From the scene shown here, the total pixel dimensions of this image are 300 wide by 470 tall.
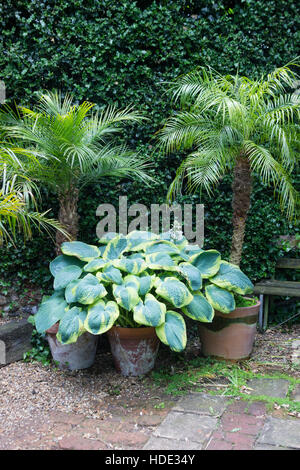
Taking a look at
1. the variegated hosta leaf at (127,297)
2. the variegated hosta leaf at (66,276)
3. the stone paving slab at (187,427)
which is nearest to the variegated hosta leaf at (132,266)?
the variegated hosta leaf at (127,297)

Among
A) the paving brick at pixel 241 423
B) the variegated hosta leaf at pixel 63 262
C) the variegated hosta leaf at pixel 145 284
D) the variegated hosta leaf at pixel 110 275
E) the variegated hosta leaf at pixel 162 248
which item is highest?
the variegated hosta leaf at pixel 162 248

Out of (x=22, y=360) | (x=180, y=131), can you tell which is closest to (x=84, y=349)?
(x=22, y=360)

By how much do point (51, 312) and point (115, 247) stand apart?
754mm

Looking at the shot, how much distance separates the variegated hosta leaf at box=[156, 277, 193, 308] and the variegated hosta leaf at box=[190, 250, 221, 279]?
1.36ft

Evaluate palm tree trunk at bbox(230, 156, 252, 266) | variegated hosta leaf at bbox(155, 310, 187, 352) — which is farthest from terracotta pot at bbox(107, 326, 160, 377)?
palm tree trunk at bbox(230, 156, 252, 266)

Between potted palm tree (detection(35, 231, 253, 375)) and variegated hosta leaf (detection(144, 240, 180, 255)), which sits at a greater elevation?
variegated hosta leaf (detection(144, 240, 180, 255))

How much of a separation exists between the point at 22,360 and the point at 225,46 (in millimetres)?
3742

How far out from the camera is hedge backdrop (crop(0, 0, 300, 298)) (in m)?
4.58

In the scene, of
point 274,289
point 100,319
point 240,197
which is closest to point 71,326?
point 100,319

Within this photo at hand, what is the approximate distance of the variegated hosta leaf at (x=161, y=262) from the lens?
367cm

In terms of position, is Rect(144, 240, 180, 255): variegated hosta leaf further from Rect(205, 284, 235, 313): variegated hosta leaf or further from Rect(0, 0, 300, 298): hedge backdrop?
Rect(0, 0, 300, 298): hedge backdrop

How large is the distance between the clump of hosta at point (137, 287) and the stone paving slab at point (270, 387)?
2.01 ft

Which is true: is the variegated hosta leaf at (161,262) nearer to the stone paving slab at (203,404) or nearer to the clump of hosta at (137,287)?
the clump of hosta at (137,287)

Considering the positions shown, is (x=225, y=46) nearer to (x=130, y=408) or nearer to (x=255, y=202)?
(x=255, y=202)
